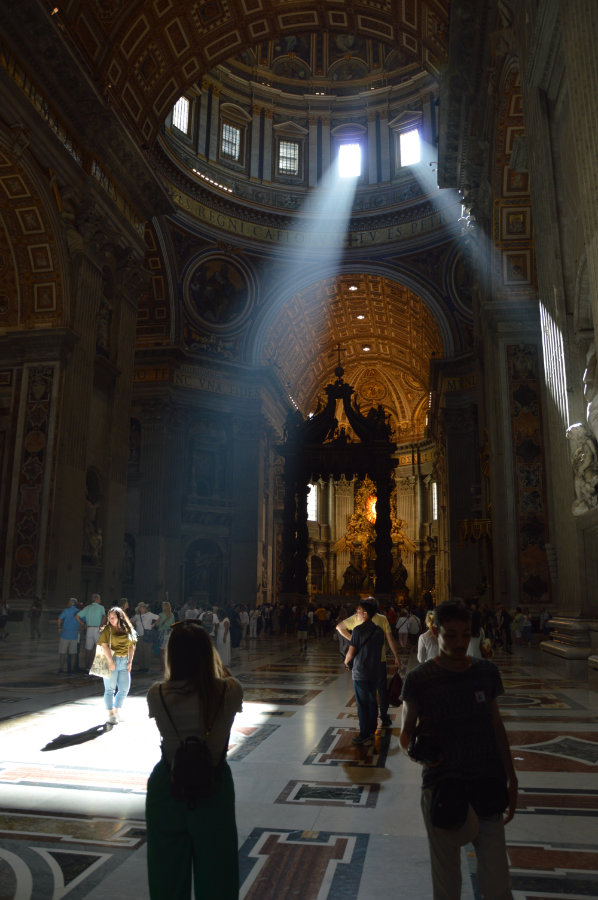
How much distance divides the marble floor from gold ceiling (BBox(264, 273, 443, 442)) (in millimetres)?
25214

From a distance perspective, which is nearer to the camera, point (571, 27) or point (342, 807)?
point (342, 807)

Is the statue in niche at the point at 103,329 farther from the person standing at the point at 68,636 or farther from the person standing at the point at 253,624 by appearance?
the person standing at the point at 253,624

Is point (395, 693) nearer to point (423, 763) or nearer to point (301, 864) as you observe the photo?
point (301, 864)

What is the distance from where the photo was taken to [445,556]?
29406 mm

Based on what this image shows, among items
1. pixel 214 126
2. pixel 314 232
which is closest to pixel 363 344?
pixel 314 232

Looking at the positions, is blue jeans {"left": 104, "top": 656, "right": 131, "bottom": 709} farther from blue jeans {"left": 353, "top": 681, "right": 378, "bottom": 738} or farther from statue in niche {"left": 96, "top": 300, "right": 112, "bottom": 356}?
statue in niche {"left": 96, "top": 300, "right": 112, "bottom": 356}

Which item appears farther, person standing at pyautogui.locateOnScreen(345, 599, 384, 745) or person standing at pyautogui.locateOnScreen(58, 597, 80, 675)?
person standing at pyautogui.locateOnScreen(58, 597, 80, 675)

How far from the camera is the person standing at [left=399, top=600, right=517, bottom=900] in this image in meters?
2.05

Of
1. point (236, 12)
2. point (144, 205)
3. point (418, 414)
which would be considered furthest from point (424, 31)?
point (418, 414)

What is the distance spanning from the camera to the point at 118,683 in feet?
19.9

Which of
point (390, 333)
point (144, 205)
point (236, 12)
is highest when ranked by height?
point (236, 12)

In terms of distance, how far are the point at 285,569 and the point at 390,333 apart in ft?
53.6

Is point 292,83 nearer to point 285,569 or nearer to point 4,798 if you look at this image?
point 285,569

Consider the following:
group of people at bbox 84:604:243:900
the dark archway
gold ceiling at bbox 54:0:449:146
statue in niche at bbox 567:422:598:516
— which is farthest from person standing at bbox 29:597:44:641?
the dark archway
